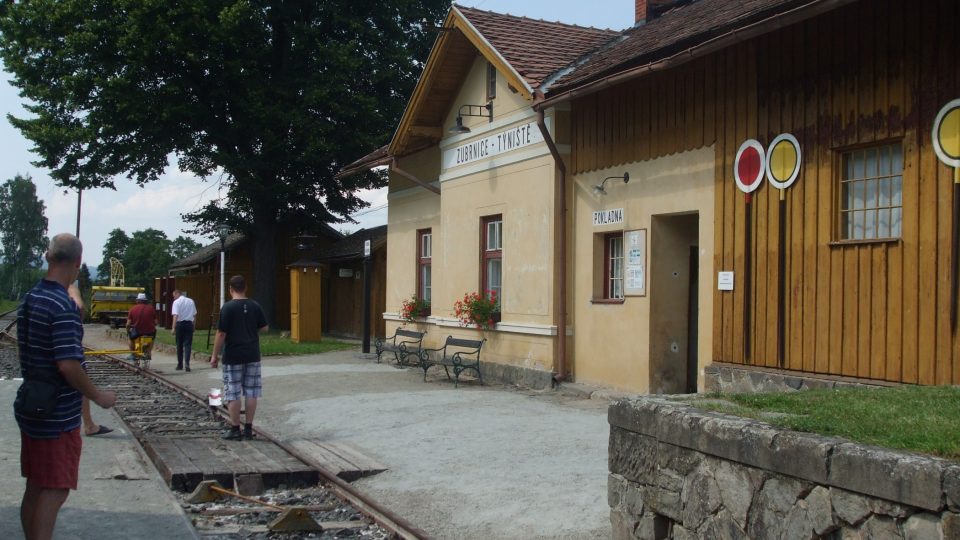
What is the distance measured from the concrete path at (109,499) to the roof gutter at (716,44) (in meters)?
6.80

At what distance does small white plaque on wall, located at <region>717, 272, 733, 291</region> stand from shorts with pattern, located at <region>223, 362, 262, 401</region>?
5303mm

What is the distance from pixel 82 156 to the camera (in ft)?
97.9

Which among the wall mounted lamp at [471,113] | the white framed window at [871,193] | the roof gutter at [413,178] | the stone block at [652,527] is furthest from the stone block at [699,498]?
Answer: the roof gutter at [413,178]

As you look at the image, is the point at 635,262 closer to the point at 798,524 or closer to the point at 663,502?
the point at 663,502

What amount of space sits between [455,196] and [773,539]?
13595mm

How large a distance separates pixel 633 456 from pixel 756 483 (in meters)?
1.13

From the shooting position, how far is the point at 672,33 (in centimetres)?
1270

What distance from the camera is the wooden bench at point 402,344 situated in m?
18.5

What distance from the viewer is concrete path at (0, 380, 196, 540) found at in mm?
6332

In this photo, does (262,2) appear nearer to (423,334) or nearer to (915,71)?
(423,334)

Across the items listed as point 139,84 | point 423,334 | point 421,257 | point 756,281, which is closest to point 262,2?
point 139,84

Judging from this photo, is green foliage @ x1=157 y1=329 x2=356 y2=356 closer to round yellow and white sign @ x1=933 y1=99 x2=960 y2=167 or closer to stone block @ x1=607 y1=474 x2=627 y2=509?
round yellow and white sign @ x1=933 y1=99 x2=960 y2=167

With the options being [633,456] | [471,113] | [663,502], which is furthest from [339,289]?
[663,502]

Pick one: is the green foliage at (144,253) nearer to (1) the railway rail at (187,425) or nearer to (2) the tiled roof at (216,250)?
(2) the tiled roof at (216,250)
